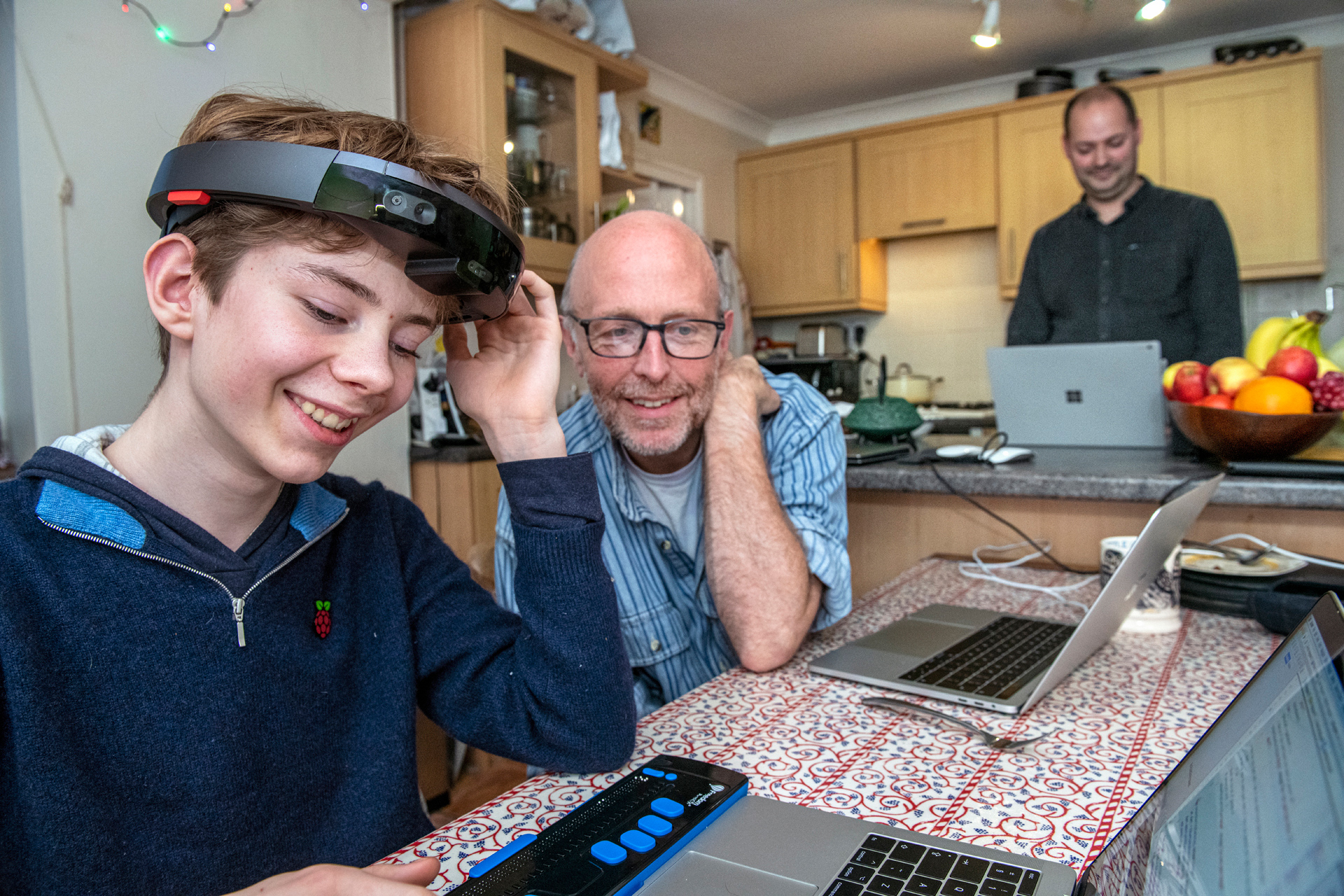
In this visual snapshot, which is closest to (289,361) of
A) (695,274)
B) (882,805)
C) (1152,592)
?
(882,805)

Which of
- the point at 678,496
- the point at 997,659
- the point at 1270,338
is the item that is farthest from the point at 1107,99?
the point at 997,659

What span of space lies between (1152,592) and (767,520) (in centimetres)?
50

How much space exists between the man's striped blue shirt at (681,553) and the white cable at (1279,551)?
649mm

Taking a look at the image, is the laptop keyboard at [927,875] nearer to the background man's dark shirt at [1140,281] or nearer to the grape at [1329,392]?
the grape at [1329,392]

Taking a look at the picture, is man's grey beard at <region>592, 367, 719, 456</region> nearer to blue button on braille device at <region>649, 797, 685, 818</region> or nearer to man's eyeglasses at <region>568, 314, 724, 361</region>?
man's eyeglasses at <region>568, 314, 724, 361</region>

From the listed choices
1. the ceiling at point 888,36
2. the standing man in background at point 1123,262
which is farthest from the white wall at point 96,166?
the standing man in background at point 1123,262

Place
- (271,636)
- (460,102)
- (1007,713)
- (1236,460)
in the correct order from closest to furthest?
(271,636) < (1007,713) < (1236,460) < (460,102)

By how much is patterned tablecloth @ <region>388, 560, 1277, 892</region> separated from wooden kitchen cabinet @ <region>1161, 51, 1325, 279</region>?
3209 mm

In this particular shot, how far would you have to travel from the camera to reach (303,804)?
750 mm

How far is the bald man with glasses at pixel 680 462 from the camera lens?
3.76 ft

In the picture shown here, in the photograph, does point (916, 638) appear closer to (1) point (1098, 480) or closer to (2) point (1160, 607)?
(2) point (1160, 607)

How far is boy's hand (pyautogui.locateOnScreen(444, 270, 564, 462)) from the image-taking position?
865mm

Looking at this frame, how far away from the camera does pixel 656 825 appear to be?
602 mm

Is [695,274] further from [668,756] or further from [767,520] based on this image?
[668,756]
